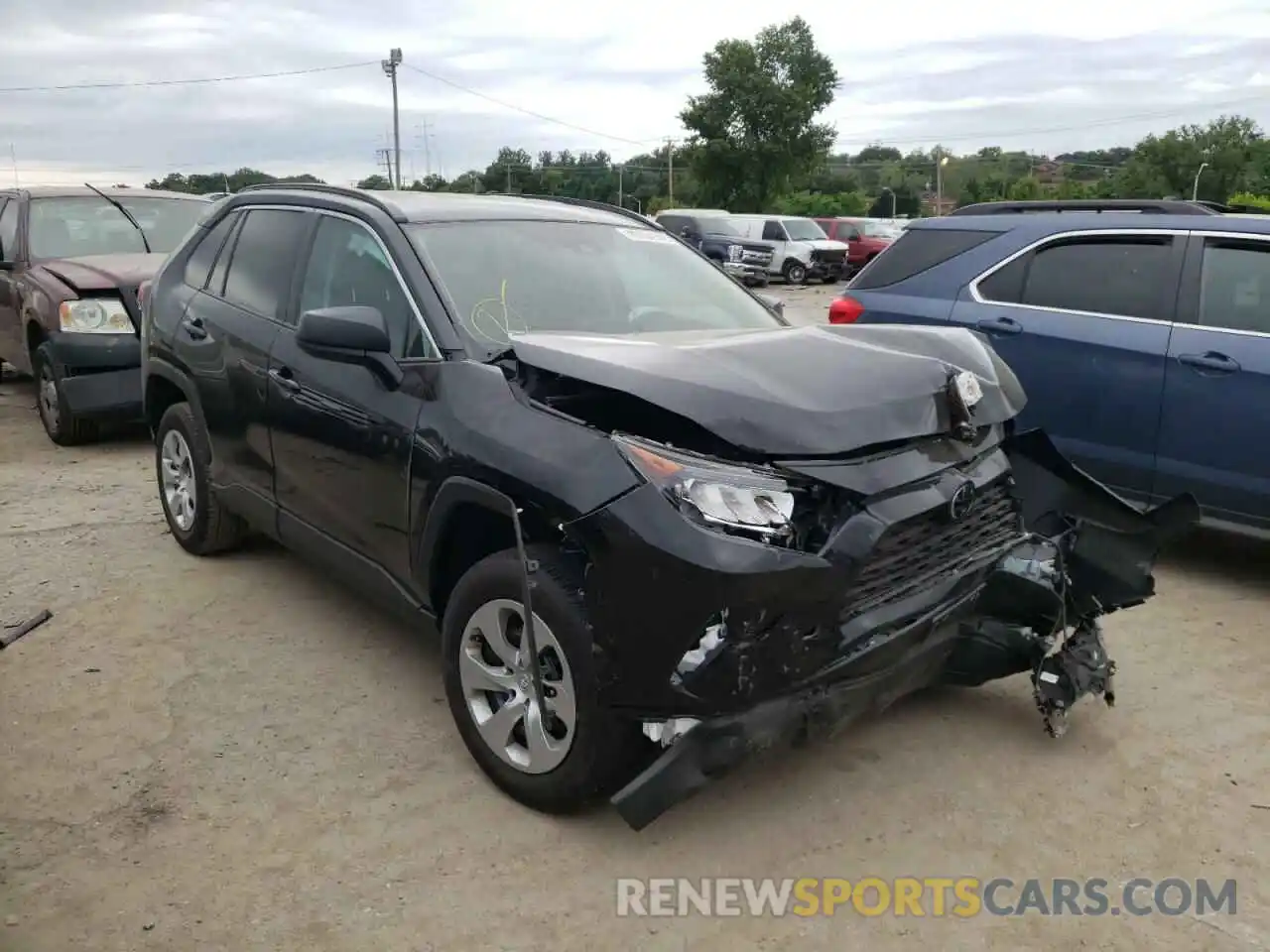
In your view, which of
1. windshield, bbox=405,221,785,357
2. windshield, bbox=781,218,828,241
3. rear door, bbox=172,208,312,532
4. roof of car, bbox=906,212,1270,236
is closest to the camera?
windshield, bbox=405,221,785,357

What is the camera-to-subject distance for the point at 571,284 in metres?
3.92

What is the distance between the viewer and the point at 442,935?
2.64 meters

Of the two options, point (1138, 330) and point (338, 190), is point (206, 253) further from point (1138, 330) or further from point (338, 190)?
point (1138, 330)

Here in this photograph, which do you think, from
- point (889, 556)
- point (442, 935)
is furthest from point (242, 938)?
point (889, 556)

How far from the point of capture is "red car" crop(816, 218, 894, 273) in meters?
28.9

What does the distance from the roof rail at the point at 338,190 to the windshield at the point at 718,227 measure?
22.5 meters

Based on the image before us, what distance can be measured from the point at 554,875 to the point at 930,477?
5.00 ft

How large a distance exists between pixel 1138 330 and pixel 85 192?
27.6 feet

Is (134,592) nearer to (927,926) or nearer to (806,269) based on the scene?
(927,926)

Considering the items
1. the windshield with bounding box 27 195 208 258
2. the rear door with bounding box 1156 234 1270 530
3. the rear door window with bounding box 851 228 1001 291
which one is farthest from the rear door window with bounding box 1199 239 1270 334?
the windshield with bounding box 27 195 208 258

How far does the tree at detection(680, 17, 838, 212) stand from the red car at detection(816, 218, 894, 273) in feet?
81.8

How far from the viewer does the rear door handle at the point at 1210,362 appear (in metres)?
4.86

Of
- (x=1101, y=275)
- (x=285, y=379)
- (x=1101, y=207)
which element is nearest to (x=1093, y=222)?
(x=1101, y=275)

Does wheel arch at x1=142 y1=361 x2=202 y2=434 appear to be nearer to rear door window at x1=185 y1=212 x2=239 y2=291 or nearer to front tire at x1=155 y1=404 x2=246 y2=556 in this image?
front tire at x1=155 y1=404 x2=246 y2=556
